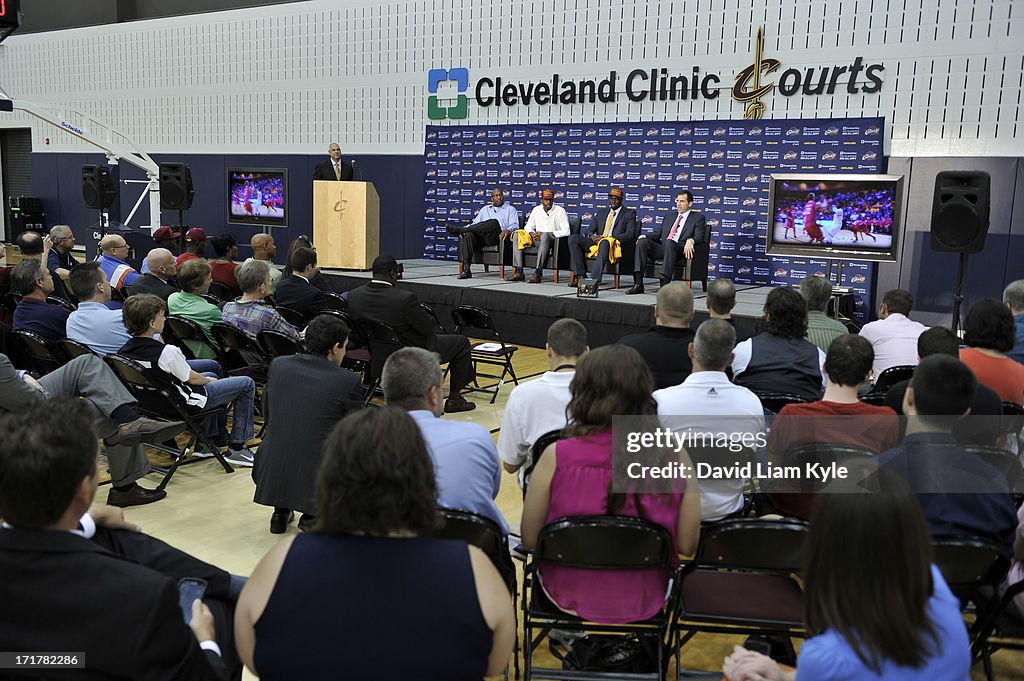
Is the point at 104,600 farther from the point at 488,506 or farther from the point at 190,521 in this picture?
the point at 190,521

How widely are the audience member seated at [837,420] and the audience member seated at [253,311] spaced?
3602 mm

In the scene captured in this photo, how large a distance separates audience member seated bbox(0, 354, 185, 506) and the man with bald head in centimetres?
A: 193

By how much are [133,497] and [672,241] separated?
6609 millimetres

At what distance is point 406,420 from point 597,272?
811cm

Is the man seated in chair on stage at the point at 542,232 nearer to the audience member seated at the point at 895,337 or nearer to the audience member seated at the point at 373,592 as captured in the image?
the audience member seated at the point at 895,337

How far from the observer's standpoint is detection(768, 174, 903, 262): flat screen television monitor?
897 centimetres

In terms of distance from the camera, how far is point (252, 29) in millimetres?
15414

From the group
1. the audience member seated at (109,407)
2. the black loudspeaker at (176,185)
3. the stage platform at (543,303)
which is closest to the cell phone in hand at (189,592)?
the audience member seated at (109,407)

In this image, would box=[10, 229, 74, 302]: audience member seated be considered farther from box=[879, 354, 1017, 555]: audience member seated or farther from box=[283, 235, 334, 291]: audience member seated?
box=[879, 354, 1017, 555]: audience member seated

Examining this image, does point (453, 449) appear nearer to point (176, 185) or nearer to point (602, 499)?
point (602, 499)

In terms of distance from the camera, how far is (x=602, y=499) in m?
2.71

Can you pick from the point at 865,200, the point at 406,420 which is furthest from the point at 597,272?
the point at 406,420

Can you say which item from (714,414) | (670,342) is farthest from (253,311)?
(714,414)

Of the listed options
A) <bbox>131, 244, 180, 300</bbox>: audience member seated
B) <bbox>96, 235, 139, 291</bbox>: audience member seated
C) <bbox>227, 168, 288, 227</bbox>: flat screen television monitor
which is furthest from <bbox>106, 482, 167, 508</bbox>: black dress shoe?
<bbox>227, 168, 288, 227</bbox>: flat screen television monitor
